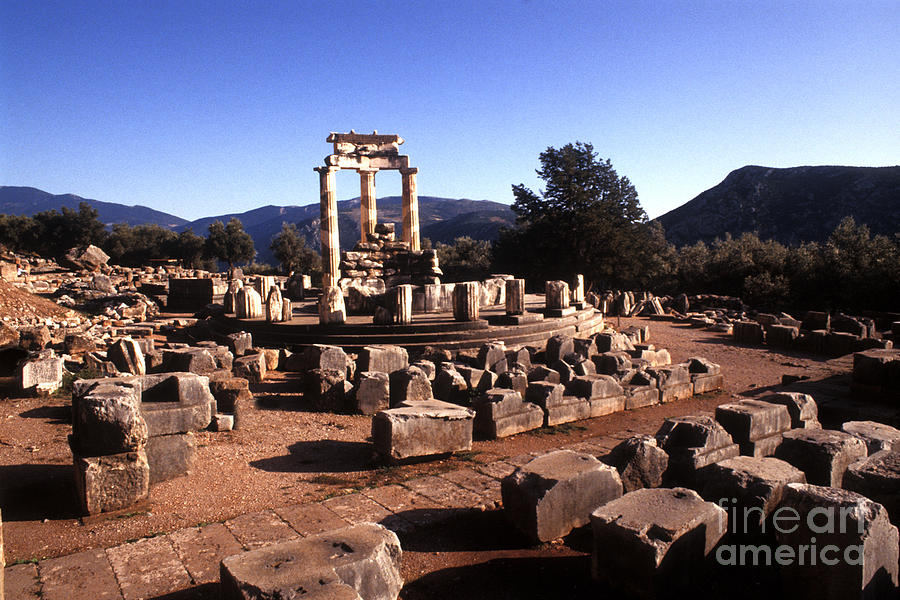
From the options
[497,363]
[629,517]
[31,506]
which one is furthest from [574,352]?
[31,506]

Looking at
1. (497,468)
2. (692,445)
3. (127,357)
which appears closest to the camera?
(692,445)

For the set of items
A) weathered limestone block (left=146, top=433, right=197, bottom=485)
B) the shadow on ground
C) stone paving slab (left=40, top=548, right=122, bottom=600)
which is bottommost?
stone paving slab (left=40, top=548, right=122, bottom=600)

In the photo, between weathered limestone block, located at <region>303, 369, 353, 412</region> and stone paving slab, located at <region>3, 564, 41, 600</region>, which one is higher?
weathered limestone block, located at <region>303, 369, 353, 412</region>

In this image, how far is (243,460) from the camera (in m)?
6.54

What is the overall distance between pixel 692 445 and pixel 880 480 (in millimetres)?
1610

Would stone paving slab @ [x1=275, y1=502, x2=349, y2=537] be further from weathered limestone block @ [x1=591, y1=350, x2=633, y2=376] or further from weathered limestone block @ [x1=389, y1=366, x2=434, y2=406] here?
weathered limestone block @ [x1=591, y1=350, x2=633, y2=376]

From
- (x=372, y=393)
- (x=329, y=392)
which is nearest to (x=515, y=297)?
(x=372, y=393)

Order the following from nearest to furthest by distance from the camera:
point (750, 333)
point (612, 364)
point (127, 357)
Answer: point (127, 357) < point (612, 364) < point (750, 333)

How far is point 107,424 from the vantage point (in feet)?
16.7

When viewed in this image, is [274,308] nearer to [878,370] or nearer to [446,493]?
[446,493]

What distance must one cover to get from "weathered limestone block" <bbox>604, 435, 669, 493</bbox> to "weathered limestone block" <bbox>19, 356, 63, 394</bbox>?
852cm

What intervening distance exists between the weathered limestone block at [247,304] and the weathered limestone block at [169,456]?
9.16 meters

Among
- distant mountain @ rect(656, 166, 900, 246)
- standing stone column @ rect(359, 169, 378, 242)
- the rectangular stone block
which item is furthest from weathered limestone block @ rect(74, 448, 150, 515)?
distant mountain @ rect(656, 166, 900, 246)

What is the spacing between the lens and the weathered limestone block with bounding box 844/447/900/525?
4.09m
